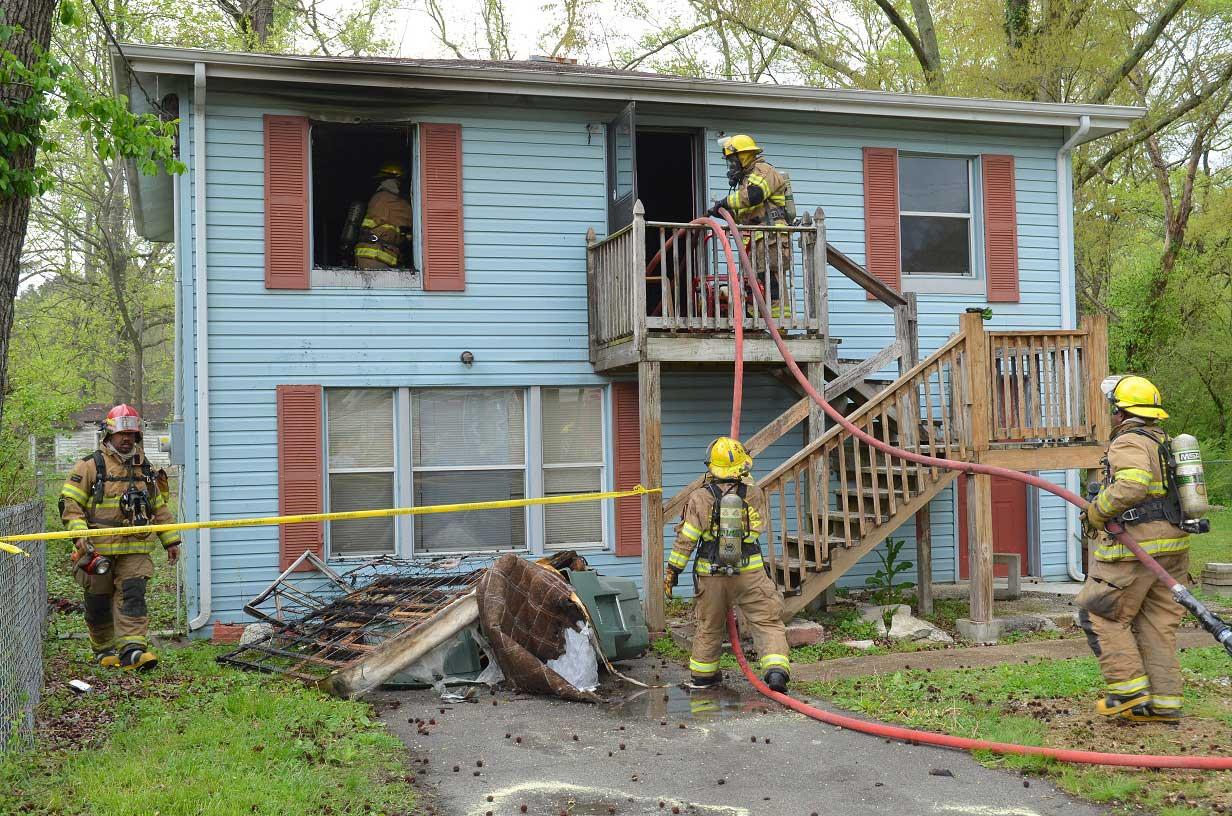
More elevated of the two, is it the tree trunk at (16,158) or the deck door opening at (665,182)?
the deck door opening at (665,182)

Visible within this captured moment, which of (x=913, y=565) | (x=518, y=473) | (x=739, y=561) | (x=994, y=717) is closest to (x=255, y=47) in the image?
(x=518, y=473)

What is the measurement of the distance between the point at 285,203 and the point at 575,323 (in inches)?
122

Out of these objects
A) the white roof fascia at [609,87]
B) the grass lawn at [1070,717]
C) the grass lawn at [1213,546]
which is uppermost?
the white roof fascia at [609,87]

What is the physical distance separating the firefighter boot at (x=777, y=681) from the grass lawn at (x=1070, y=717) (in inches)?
11.5

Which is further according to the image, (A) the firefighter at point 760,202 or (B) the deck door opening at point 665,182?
(B) the deck door opening at point 665,182

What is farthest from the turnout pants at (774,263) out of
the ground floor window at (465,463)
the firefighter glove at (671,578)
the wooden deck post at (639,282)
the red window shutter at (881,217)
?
the firefighter glove at (671,578)

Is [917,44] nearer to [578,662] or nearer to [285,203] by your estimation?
[285,203]

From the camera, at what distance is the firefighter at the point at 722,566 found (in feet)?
25.5

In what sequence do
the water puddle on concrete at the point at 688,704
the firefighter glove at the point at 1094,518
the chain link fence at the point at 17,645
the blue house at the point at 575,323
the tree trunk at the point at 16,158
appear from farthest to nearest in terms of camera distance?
1. the blue house at the point at 575,323
2. the water puddle on concrete at the point at 688,704
3. the firefighter glove at the point at 1094,518
4. the tree trunk at the point at 16,158
5. the chain link fence at the point at 17,645

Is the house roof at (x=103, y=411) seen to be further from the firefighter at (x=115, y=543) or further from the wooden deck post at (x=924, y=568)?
the wooden deck post at (x=924, y=568)

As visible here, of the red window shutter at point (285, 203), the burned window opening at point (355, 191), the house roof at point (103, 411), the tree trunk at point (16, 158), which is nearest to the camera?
the tree trunk at point (16, 158)

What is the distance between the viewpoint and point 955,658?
8797 millimetres

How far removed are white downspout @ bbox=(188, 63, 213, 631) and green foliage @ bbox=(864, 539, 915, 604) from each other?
258 inches

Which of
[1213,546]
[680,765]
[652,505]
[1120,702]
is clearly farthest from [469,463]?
[1213,546]
